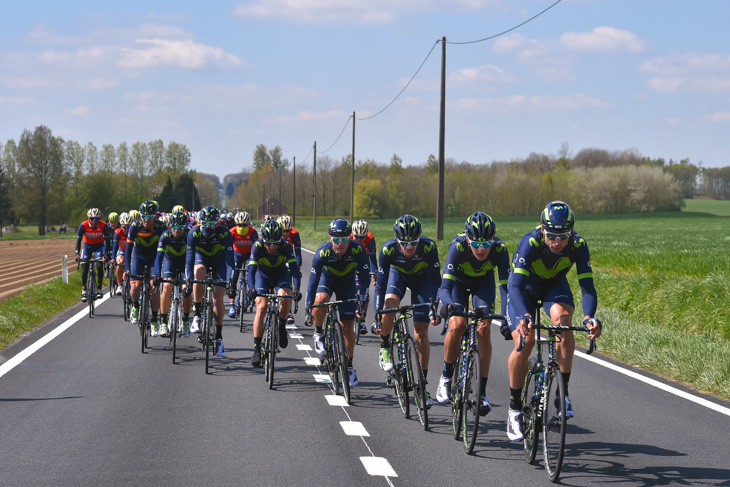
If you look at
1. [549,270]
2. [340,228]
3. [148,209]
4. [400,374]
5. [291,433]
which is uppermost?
[148,209]

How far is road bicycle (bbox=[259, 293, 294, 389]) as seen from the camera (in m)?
9.21

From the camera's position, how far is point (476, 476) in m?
5.85

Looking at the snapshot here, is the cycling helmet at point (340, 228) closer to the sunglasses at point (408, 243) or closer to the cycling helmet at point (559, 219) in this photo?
the sunglasses at point (408, 243)

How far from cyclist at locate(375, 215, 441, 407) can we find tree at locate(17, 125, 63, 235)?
364 ft

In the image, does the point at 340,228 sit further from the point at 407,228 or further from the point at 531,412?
the point at 531,412

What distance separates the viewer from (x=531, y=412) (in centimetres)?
618

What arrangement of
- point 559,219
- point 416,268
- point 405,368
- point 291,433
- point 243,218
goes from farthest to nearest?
1. point 243,218
2. point 416,268
3. point 405,368
4. point 291,433
5. point 559,219

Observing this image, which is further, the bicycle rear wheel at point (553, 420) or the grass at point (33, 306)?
the grass at point (33, 306)

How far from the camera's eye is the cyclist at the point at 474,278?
24.0ft

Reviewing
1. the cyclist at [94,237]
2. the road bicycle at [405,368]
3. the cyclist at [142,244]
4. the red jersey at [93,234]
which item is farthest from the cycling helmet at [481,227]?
the red jersey at [93,234]

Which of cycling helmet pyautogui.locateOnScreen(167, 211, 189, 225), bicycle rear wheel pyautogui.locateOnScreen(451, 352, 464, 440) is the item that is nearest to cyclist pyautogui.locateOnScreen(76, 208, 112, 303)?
cycling helmet pyautogui.locateOnScreen(167, 211, 189, 225)

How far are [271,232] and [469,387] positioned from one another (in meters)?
4.12

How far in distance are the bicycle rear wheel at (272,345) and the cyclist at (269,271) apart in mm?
355

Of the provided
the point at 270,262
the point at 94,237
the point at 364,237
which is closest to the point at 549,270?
the point at 270,262
